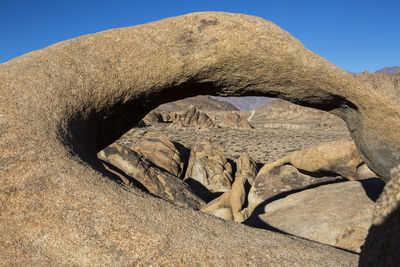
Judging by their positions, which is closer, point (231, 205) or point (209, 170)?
point (231, 205)

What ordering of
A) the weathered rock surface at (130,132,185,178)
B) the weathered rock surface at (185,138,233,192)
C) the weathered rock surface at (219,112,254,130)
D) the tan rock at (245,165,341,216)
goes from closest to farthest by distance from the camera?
the tan rock at (245,165,341,216), the weathered rock surface at (130,132,185,178), the weathered rock surface at (185,138,233,192), the weathered rock surface at (219,112,254,130)

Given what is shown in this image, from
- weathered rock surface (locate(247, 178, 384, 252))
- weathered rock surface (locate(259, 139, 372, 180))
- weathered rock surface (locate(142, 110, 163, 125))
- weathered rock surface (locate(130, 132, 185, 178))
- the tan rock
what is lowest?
weathered rock surface (locate(247, 178, 384, 252))

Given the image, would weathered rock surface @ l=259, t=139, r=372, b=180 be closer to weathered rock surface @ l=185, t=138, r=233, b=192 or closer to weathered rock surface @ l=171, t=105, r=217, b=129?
weathered rock surface @ l=185, t=138, r=233, b=192

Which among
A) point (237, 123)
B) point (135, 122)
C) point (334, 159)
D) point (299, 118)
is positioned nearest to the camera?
point (135, 122)

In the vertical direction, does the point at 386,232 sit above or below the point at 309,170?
below

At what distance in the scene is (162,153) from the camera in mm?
11680

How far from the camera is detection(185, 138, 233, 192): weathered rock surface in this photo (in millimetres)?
11523

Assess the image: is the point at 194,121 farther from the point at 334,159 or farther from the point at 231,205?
the point at 334,159

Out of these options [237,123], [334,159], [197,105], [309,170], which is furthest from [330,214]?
[197,105]

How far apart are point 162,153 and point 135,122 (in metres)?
6.73

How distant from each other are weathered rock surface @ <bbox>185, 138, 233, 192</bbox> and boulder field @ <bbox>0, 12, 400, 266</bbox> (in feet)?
21.8

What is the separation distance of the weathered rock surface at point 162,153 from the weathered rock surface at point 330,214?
547 centimetres

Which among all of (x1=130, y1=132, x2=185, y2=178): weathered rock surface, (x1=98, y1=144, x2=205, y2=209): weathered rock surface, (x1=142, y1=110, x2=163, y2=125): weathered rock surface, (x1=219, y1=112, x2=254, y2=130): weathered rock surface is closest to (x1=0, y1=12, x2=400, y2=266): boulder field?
(x1=98, y1=144, x2=205, y2=209): weathered rock surface

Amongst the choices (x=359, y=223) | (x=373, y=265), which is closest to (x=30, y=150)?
→ (x=373, y=265)
